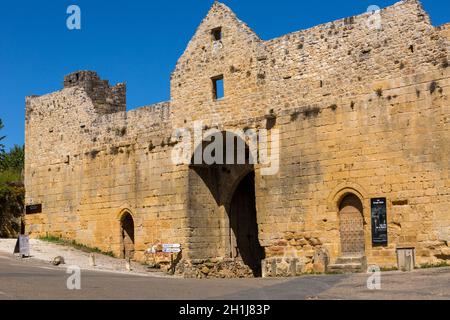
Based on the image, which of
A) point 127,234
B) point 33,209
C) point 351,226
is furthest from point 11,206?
point 351,226

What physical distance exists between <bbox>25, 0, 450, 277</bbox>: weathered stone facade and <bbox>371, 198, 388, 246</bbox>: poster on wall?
0.49 ft

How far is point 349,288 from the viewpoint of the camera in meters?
13.2

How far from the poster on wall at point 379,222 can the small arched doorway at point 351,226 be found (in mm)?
563

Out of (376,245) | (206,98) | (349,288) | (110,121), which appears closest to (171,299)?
(349,288)

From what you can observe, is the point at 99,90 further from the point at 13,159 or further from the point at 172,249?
the point at 13,159

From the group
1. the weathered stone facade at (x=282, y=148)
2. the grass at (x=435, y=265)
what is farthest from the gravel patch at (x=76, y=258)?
the grass at (x=435, y=265)

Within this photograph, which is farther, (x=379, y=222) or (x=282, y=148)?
(x=282, y=148)

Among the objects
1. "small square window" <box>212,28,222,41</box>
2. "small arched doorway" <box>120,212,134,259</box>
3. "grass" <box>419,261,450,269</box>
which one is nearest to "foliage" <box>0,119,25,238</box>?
"small arched doorway" <box>120,212,134,259</box>

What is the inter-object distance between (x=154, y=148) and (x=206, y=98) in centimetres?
280

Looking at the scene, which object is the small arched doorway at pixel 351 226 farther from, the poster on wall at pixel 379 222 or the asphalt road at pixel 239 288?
the asphalt road at pixel 239 288

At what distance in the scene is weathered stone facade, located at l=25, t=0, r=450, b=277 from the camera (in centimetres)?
1691

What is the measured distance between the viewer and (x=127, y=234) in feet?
80.6

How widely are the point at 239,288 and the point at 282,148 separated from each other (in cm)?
621
